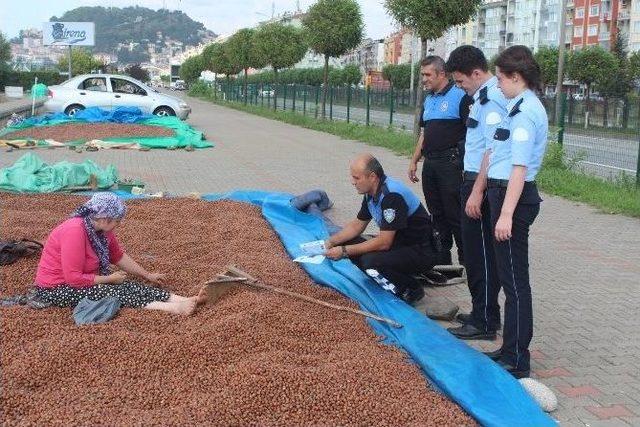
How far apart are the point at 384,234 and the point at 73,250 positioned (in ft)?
7.03

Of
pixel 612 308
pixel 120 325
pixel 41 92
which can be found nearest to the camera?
pixel 120 325

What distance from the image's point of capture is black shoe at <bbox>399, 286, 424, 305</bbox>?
591 cm

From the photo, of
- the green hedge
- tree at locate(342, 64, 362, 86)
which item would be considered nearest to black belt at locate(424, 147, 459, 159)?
tree at locate(342, 64, 362, 86)

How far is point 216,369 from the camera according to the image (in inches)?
161

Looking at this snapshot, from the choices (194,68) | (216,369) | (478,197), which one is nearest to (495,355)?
(478,197)

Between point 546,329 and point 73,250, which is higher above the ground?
point 73,250

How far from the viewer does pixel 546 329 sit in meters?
5.52

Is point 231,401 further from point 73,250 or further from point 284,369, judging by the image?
point 73,250

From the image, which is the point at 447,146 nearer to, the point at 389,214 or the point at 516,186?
the point at 389,214

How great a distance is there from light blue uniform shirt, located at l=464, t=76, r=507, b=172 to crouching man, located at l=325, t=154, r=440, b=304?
1.83ft

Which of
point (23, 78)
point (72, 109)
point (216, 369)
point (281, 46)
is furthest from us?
point (23, 78)

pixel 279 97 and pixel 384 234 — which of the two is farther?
pixel 279 97

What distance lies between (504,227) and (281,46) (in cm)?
3416

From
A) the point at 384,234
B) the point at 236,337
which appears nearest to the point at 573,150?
the point at 384,234
